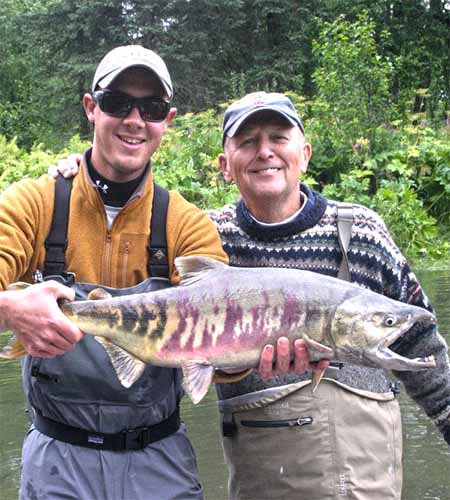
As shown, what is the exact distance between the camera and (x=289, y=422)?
12.7 feet

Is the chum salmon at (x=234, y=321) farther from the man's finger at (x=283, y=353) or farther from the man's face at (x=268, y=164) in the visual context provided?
the man's face at (x=268, y=164)

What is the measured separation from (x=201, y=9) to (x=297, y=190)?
30.4 metres

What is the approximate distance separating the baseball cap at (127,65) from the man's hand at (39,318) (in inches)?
39.5

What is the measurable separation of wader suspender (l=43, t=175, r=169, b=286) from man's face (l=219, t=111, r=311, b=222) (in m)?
0.48

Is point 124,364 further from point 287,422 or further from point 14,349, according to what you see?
point 287,422

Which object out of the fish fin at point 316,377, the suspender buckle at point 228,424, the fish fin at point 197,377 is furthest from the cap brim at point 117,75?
the suspender buckle at point 228,424

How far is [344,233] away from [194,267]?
0.88 meters

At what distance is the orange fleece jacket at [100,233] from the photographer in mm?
3561

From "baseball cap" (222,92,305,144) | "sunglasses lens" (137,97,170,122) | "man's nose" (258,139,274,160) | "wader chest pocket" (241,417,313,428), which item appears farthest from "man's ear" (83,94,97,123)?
"wader chest pocket" (241,417,313,428)

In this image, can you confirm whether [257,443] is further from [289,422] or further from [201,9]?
[201,9]

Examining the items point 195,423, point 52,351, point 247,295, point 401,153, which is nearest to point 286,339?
point 247,295

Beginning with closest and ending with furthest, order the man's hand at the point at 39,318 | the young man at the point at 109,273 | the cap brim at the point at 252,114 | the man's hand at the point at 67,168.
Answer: the man's hand at the point at 39,318
the young man at the point at 109,273
the man's hand at the point at 67,168
the cap brim at the point at 252,114

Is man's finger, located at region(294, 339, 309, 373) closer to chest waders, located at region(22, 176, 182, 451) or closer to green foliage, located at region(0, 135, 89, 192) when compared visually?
chest waders, located at region(22, 176, 182, 451)

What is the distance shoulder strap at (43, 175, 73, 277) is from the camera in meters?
3.56
